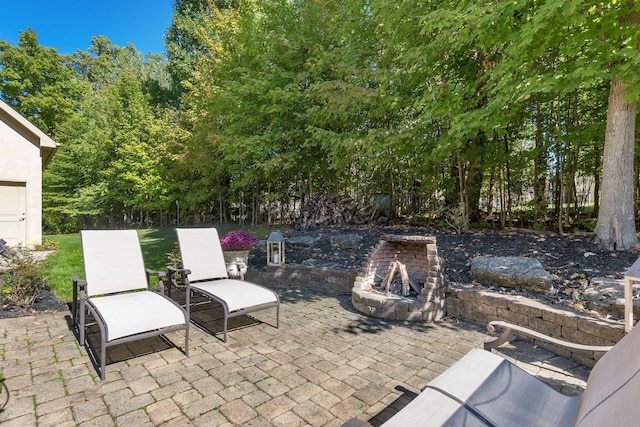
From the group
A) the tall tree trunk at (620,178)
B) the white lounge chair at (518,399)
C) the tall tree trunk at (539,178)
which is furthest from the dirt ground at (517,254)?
the white lounge chair at (518,399)

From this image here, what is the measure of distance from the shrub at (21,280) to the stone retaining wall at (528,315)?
3942 millimetres

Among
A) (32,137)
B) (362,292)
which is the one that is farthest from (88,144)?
(362,292)

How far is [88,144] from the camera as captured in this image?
707 inches

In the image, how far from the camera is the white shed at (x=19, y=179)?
8.67 metres

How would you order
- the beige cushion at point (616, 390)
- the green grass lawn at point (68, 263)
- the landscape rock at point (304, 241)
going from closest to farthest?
the beige cushion at point (616, 390) → the green grass lawn at point (68, 263) → the landscape rock at point (304, 241)

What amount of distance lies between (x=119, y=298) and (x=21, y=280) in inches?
83.1

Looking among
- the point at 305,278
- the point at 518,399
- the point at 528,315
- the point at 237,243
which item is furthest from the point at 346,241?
the point at 518,399

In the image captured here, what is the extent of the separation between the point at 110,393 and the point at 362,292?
2888 millimetres

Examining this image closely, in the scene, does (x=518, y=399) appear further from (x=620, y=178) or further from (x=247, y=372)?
(x=620, y=178)

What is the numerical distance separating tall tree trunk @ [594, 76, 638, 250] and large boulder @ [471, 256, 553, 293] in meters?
1.49

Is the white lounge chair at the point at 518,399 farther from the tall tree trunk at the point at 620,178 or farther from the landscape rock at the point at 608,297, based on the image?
the tall tree trunk at the point at 620,178

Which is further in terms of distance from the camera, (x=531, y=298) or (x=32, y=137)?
(x=32, y=137)

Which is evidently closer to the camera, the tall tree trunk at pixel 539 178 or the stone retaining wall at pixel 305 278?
the stone retaining wall at pixel 305 278

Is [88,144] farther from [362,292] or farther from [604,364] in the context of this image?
[604,364]
